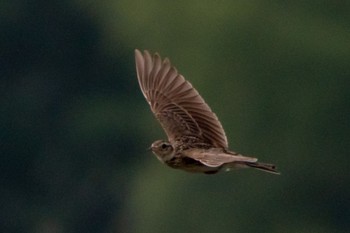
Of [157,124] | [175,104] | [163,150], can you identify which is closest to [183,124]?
[175,104]

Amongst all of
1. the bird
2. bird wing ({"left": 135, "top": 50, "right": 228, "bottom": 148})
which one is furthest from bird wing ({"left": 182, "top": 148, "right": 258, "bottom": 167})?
bird wing ({"left": 135, "top": 50, "right": 228, "bottom": 148})

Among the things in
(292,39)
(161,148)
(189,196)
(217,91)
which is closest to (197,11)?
(292,39)

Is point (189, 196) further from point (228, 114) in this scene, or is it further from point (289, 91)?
point (289, 91)

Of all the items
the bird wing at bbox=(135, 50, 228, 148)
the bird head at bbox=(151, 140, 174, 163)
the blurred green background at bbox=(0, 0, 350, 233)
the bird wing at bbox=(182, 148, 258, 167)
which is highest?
the blurred green background at bbox=(0, 0, 350, 233)

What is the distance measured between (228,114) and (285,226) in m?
1.28

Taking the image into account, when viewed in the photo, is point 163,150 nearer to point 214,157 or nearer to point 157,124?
point 214,157

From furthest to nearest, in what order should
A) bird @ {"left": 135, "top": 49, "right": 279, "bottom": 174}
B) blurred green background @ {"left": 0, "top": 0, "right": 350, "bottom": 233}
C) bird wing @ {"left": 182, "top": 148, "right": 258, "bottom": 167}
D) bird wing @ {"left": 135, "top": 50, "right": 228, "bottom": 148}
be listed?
1. blurred green background @ {"left": 0, "top": 0, "right": 350, "bottom": 233}
2. bird wing @ {"left": 135, "top": 50, "right": 228, "bottom": 148}
3. bird @ {"left": 135, "top": 49, "right": 279, "bottom": 174}
4. bird wing @ {"left": 182, "top": 148, "right": 258, "bottom": 167}

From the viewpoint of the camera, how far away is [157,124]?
18531 mm

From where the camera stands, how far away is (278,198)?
18.9 metres

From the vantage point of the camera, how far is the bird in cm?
750

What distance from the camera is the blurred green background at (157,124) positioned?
1841 cm

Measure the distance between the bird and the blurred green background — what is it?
28.2 feet

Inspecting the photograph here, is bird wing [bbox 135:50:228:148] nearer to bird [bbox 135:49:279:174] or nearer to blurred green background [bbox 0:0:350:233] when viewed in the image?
bird [bbox 135:49:279:174]

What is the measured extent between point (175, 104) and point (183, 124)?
233 mm
